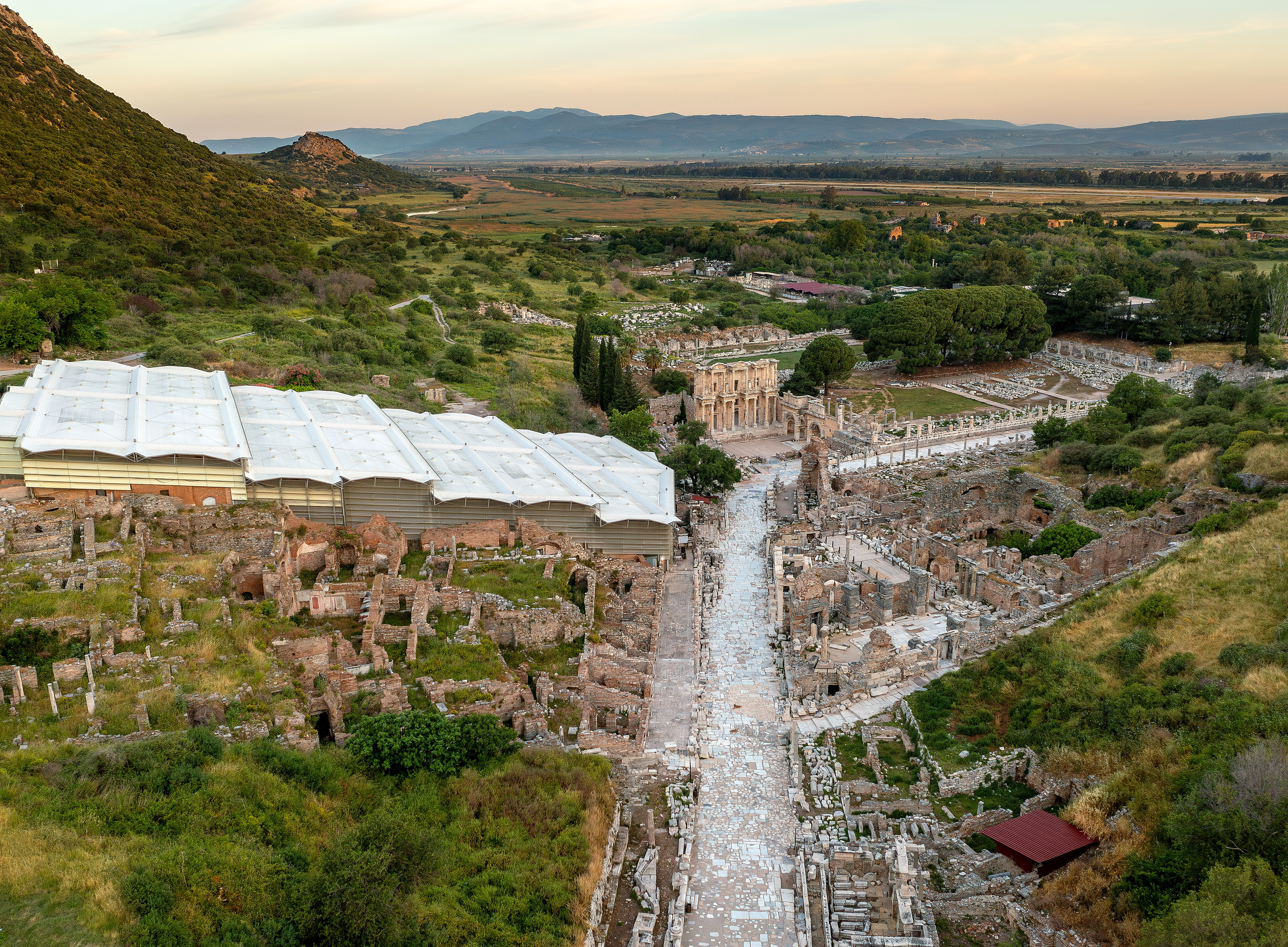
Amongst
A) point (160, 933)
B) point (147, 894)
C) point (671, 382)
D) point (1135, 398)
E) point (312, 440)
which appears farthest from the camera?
point (671, 382)

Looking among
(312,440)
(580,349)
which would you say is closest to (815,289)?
(580,349)

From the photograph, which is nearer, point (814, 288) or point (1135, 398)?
point (1135, 398)

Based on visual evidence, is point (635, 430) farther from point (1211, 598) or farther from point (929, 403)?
point (1211, 598)

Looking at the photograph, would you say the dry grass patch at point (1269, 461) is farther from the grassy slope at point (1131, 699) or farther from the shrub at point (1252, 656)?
the shrub at point (1252, 656)

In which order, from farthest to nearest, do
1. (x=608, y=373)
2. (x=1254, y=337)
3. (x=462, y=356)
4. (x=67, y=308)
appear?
1. (x=1254, y=337)
2. (x=462, y=356)
3. (x=608, y=373)
4. (x=67, y=308)

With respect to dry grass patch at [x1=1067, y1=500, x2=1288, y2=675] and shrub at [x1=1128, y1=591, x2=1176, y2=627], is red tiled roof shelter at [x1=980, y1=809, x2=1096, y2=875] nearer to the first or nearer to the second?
dry grass patch at [x1=1067, y1=500, x2=1288, y2=675]

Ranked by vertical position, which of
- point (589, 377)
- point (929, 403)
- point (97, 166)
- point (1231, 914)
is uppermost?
point (97, 166)

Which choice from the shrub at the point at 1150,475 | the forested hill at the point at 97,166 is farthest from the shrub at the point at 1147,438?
the forested hill at the point at 97,166
